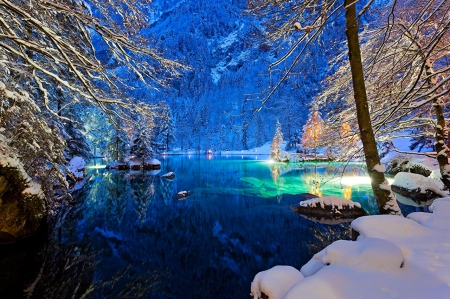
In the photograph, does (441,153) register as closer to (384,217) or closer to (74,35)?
(384,217)

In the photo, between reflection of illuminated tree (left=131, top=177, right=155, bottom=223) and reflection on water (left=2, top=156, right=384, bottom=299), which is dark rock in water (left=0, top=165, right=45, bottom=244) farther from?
reflection of illuminated tree (left=131, top=177, right=155, bottom=223)

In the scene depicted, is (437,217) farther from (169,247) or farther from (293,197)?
(293,197)

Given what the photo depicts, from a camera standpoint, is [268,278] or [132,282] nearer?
[268,278]

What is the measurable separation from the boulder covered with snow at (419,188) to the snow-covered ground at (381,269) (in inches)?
425

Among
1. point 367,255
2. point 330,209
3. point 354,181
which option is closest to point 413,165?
point 354,181

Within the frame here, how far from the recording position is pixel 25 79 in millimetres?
7402

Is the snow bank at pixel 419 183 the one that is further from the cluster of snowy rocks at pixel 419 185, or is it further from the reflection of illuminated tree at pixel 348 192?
the reflection of illuminated tree at pixel 348 192

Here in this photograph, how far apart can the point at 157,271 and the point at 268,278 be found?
4262mm

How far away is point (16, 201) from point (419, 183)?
17197 mm

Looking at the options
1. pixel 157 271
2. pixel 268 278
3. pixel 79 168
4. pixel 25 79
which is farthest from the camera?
pixel 79 168

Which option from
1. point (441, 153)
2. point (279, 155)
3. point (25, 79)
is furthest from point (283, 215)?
point (279, 155)

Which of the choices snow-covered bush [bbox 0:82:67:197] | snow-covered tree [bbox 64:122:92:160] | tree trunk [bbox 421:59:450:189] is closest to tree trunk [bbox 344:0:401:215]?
tree trunk [bbox 421:59:450:189]

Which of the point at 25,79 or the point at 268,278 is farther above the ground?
the point at 25,79

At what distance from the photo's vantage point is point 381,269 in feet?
6.35
